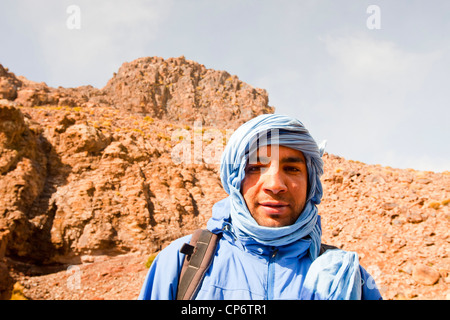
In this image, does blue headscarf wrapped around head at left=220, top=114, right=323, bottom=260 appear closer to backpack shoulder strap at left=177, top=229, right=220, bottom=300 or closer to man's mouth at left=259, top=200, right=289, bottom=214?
man's mouth at left=259, top=200, right=289, bottom=214

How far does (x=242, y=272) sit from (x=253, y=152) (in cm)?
78

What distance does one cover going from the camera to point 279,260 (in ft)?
6.23

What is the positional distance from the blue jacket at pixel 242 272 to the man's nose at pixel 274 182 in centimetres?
36

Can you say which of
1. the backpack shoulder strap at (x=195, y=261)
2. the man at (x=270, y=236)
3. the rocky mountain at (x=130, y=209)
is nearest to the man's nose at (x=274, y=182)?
the man at (x=270, y=236)

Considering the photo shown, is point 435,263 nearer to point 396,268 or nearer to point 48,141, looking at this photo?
point 396,268

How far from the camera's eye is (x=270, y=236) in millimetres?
1871

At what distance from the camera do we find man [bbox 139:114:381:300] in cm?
175

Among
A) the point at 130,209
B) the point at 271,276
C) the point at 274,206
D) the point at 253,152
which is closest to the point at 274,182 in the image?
the point at 274,206

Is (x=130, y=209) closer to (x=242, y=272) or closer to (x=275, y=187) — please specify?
(x=242, y=272)

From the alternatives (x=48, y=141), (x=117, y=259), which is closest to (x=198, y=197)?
(x=117, y=259)

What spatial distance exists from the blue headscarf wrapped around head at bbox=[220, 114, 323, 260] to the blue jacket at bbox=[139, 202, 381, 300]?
82mm

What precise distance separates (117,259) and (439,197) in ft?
39.2

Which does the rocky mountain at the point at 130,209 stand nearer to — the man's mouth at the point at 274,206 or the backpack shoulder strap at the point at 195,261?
the man's mouth at the point at 274,206

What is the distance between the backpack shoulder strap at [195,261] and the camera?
170 centimetres
